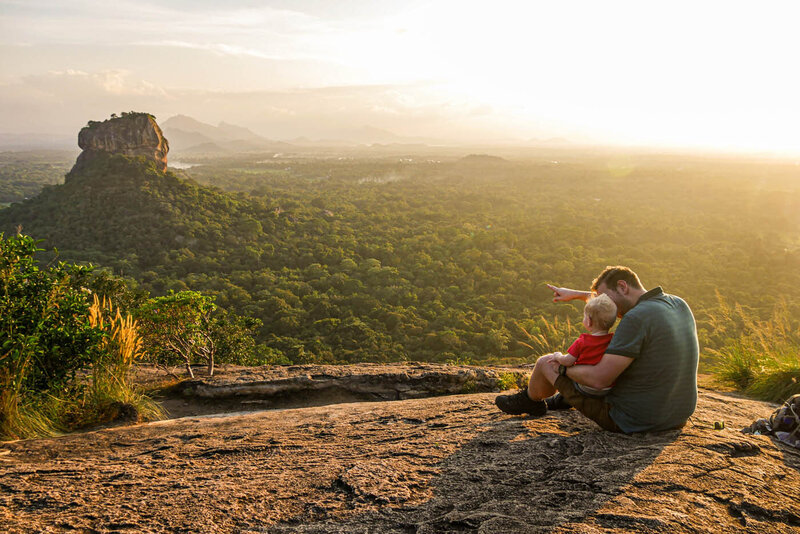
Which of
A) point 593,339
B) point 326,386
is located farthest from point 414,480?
point 326,386

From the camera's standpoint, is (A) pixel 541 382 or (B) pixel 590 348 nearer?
(B) pixel 590 348

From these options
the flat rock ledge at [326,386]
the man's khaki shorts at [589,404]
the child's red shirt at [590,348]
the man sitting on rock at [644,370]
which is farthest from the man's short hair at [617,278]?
the flat rock ledge at [326,386]

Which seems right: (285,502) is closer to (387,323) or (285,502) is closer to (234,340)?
(234,340)

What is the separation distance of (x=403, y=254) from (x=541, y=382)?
4445 centimetres

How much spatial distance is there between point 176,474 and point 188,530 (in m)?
0.79

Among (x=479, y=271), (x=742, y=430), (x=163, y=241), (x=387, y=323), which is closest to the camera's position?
(x=742, y=430)

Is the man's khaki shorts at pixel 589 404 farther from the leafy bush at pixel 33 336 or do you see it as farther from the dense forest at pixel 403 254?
the dense forest at pixel 403 254

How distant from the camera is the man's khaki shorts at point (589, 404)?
3.05 meters

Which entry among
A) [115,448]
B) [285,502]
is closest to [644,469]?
→ [285,502]

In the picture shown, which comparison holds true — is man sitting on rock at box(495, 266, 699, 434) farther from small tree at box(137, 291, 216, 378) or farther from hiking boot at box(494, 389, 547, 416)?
small tree at box(137, 291, 216, 378)

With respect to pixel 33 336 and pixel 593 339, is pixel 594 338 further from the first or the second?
pixel 33 336

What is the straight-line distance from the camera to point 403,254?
47719 millimetres

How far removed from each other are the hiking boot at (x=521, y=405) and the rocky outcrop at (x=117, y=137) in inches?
2705

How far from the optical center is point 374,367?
6.90 m
